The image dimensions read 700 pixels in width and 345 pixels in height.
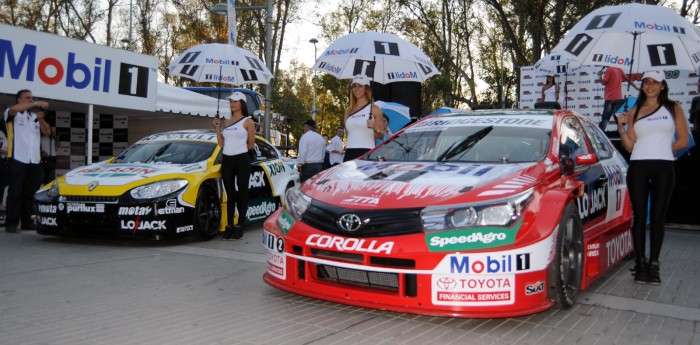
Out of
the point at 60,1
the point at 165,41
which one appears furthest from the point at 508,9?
the point at 60,1

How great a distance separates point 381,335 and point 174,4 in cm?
3204

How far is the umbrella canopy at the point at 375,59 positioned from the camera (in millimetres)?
7867

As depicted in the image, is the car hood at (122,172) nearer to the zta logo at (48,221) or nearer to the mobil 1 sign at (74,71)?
the zta logo at (48,221)

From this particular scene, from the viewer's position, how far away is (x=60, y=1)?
1222 inches

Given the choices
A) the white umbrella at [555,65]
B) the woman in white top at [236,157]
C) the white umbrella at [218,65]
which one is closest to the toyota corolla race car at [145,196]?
the woman in white top at [236,157]

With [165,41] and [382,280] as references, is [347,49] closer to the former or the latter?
[382,280]

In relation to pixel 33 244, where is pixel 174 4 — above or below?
above

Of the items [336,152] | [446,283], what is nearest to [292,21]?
[336,152]

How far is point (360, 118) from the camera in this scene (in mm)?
6844

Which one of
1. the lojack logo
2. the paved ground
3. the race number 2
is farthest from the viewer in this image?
the race number 2

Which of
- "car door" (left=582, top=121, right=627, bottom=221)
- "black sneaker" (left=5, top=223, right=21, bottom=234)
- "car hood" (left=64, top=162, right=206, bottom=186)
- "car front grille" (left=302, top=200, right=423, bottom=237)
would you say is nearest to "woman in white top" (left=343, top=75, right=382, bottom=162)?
"car hood" (left=64, top=162, right=206, bottom=186)

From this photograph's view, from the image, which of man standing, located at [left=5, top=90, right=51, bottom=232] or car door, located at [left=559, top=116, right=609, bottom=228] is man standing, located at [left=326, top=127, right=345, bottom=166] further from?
car door, located at [left=559, top=116, right=609, bottom=228]

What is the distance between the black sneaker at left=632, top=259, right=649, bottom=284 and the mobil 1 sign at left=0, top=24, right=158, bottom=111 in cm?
815

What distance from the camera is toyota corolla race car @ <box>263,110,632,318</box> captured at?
11.9 feet
